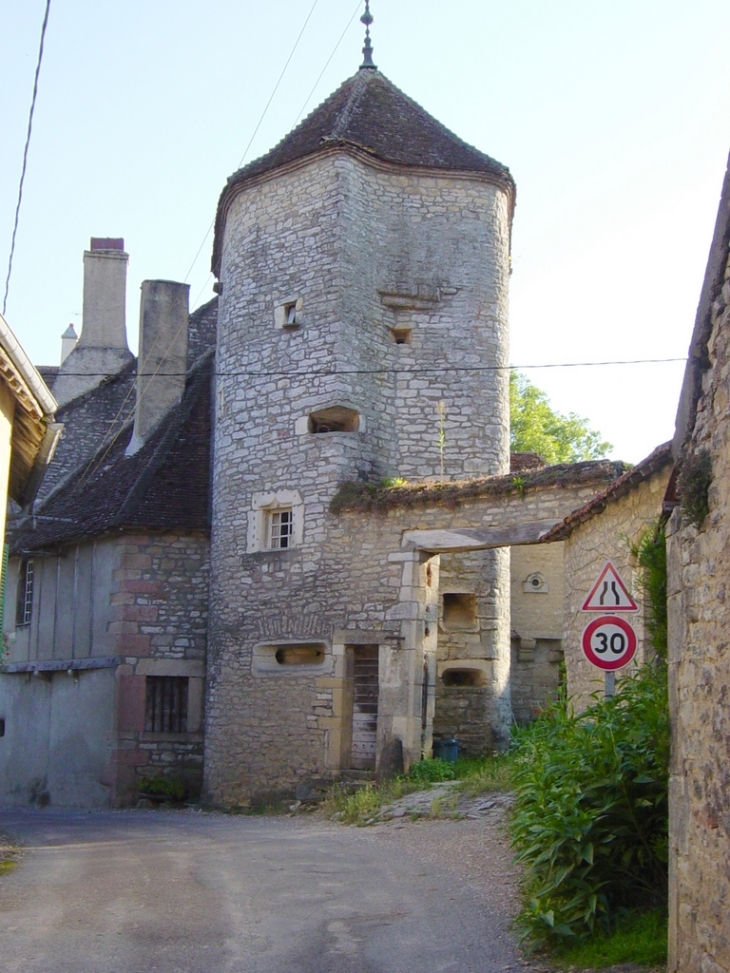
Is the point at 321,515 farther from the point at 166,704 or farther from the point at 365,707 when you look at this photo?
the point at 166,704

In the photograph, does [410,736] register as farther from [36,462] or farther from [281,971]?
[281,971]

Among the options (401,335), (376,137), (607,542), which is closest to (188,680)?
(401,335)

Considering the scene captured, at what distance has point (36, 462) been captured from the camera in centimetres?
1231

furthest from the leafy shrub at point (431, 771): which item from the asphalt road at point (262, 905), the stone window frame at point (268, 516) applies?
the stone window frame at point (268, 516)

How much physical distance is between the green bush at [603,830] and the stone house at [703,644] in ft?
2.37

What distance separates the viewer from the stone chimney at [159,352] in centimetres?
2042

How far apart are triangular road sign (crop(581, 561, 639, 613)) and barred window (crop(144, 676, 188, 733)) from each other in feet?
37.0

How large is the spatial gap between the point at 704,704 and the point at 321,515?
10.8 m

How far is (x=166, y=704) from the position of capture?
1781cm

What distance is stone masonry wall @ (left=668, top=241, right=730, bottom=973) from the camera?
527 cm

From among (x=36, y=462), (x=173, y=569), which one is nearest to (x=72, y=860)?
(x=36, y=462)

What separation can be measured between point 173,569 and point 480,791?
24.0 ft

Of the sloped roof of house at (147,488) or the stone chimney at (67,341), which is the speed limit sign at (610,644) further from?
the stone chimney at (67,341)

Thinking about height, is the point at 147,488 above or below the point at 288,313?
below
